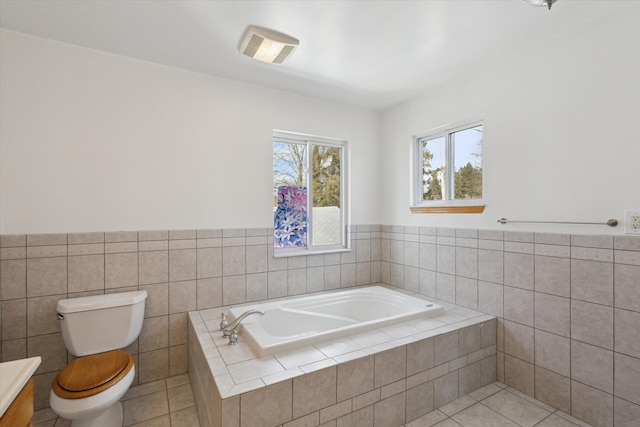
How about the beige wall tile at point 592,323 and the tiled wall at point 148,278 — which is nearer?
the beige wall tile at point 592,323

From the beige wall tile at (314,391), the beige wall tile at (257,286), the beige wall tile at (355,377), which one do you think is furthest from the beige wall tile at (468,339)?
the beige wall tile at (257,286)

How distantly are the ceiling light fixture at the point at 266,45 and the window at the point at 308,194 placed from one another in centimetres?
83

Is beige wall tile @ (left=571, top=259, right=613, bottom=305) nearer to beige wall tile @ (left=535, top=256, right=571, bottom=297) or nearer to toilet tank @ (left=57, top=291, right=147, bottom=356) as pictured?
beige wall tile @ (left=535, top=256, right=571, bottom=297)

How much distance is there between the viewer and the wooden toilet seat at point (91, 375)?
157 centimetres

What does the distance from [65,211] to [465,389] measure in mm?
2983

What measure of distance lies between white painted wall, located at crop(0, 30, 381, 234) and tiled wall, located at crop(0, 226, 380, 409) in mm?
117

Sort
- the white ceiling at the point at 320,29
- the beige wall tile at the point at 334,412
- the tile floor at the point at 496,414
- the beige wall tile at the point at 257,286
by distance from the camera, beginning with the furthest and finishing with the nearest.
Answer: the beige wall tile at the point at 257,286 → the tile floor at the point at 496,414 → the white ceiling at the point at 320,29 → the beige wall tile at the point at 334,412

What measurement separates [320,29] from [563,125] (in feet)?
5.42

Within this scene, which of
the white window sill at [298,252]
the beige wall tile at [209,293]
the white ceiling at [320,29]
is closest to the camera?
the white ceiling at [320,29]

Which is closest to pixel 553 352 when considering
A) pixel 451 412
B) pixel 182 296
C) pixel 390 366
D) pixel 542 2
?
pixel 451 412

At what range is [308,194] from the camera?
311cm

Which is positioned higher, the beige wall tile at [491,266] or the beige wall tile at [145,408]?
the beige wall tile at [491,266]

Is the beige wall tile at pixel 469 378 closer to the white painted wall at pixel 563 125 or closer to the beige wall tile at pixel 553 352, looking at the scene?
the beige wall tile at pixel 553 352

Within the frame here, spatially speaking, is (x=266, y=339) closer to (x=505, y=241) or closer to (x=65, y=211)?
(x=65, y=211)
